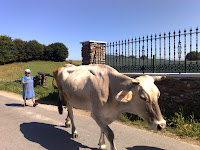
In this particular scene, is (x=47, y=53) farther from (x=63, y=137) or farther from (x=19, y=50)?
(x=63, y=137)

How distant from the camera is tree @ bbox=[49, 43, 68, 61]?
131 feet

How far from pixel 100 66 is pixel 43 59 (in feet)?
128

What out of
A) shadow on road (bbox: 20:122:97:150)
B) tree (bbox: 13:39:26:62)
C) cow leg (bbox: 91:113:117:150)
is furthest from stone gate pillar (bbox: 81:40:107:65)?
tree (bbox: 13:39:26:62)

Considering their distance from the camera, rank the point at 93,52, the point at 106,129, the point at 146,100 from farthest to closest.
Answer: the point at 93,52, the point at 106,129, the point at 146,100

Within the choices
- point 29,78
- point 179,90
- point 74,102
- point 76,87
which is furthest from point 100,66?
point 29,78

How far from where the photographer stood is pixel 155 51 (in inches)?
273

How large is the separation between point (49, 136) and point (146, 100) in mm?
2917

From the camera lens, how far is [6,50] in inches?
1337

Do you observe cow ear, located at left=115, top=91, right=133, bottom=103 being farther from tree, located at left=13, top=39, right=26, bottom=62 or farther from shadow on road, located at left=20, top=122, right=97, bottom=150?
tree, located at left=13, top=39, right=26, bottom=62

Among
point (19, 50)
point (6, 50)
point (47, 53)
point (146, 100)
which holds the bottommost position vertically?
point (146, 100)

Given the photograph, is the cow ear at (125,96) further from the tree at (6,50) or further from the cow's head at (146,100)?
the tree at (6,50)

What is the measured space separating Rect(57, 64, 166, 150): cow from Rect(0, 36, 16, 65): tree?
36.1m

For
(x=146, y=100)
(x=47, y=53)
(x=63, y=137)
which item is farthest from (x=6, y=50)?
(x=146, y=100)

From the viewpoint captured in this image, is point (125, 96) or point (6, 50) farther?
point (6, 50)
